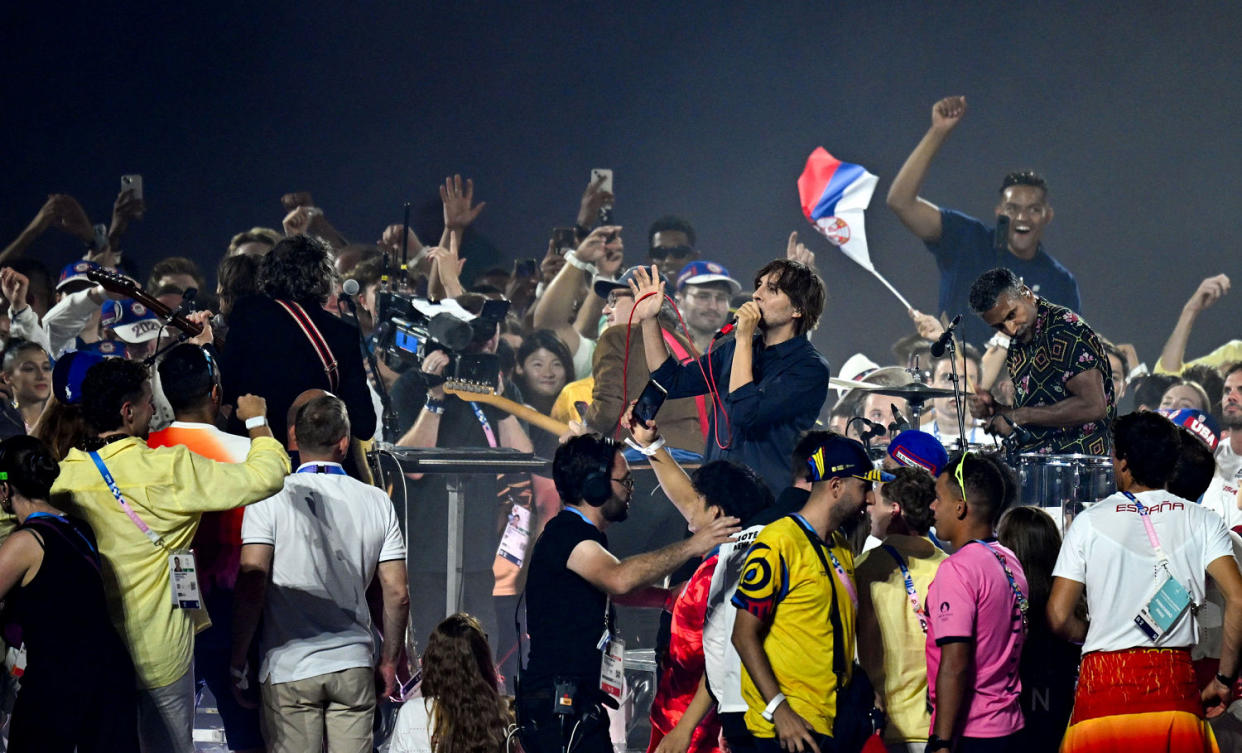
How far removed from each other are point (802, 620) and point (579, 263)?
537cm

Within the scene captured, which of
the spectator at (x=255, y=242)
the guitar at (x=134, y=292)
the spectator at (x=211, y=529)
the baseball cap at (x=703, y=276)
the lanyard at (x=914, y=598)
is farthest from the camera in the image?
the baseball cap at (x=703, y=276)

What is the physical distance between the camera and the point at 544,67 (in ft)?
36.2

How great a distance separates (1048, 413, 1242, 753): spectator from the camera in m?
3.57

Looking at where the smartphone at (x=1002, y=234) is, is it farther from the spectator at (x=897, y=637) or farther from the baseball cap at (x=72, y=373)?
the baseball cap at (x=72, y=373)

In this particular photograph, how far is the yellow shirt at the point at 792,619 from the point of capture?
3.25m

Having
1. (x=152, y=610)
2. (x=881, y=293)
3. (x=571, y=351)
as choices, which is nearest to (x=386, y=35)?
(x=571, y=351)

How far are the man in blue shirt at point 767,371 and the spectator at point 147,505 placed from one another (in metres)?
1.41

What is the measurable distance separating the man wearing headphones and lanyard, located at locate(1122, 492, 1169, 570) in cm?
120

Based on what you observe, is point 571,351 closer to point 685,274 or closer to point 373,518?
point 685,274

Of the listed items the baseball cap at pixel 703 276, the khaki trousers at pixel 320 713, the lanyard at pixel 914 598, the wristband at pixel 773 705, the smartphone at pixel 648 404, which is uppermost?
the baseball cap at pixel 703 276

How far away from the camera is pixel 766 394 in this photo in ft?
13.5

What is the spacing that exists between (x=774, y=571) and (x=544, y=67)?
8.42 m

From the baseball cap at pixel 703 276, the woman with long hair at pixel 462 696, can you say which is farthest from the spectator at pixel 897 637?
the baseball cap at pixel 703 276

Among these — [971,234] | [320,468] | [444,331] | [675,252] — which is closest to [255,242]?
[444,331]
